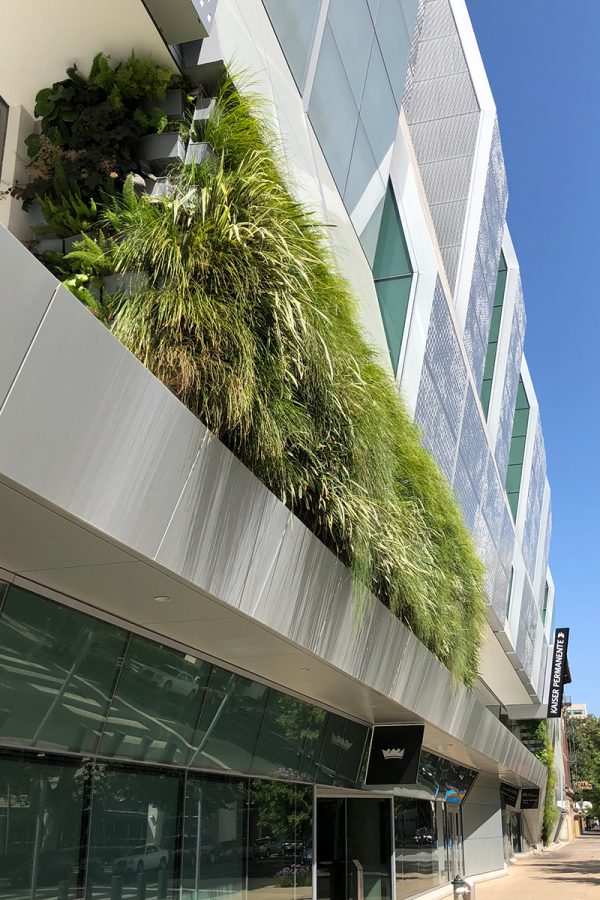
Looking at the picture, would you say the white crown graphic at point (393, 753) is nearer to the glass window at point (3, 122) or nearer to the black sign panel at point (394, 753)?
the black sign panel at point (394, 753)

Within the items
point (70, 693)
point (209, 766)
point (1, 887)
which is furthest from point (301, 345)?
point (209, 766)

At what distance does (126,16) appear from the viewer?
6.61 meters

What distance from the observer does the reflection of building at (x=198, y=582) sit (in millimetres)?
4508

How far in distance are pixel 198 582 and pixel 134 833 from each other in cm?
332

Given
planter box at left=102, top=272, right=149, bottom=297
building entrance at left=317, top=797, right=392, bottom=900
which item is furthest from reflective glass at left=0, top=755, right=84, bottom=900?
building entrance at left=317, top=797, right=392, bottom=900

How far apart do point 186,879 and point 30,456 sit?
20.6 feet

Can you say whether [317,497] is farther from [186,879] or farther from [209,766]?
[186,879]

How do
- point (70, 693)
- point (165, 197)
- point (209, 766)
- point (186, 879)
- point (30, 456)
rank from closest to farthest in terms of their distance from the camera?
point (30, 456)
point (165, 197)
point (70, 693)
point (186, 879)
point (209, 766)

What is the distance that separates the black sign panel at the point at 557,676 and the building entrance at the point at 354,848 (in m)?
27.2

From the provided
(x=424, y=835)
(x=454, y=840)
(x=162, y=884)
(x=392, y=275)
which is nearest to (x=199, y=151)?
(x=162, y=884)

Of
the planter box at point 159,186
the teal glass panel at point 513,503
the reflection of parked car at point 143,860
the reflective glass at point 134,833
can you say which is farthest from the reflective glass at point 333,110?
the teal glass panel at point 513,503

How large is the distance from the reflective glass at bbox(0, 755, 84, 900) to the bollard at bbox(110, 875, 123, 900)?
56 centimetres

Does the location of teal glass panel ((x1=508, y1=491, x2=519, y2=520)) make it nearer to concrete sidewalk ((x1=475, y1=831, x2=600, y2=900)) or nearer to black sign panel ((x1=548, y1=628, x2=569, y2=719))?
black sign panel ((x1=548, y1=628, x2=569, y2=719))

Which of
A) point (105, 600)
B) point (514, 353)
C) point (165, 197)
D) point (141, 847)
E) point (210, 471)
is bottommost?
point (141, 847)
